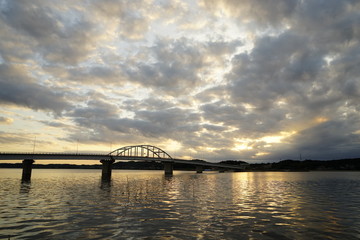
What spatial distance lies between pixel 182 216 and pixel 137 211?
5646mm

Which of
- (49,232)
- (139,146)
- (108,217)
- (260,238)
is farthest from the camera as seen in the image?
(139,146)

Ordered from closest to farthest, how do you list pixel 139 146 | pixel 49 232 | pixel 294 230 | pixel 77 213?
pixel 49 232 < pixel 294 230 < pixel 77 213 < pixel 139 146

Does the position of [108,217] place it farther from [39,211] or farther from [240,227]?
[240,227]

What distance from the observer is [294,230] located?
17766 millimetres

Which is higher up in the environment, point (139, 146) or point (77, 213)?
point (139, 146)

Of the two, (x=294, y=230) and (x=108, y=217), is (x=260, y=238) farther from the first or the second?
(x=108, y=217)

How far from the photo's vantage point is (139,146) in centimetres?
17650

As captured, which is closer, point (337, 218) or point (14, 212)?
point (337, 218)

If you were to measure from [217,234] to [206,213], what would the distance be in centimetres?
783

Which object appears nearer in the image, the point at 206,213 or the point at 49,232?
the point at 49,232

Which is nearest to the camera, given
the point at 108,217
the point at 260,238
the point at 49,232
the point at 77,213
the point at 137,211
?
the point at 260,238

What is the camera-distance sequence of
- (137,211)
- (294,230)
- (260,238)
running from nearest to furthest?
(260,238)
(294,230)
(137,211)

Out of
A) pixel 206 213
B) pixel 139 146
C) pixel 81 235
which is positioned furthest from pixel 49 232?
pixel 139 146

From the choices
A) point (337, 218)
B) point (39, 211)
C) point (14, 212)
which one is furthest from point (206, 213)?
point (14, 212)
